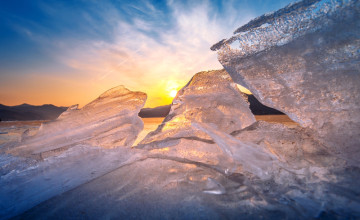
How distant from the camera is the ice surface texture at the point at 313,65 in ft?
4.55

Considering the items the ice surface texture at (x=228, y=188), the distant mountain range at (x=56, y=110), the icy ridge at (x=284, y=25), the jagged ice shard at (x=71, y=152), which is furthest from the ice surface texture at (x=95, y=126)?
the distant mountain range at (x=56, y=110)

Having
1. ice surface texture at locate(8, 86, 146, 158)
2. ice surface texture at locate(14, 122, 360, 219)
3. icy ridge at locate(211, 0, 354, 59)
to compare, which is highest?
icy ridge at locate(211, 0, 354, 59)

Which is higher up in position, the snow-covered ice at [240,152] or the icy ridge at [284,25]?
the icy ridge at [284,25]

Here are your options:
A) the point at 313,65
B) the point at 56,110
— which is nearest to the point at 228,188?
the point at 313,65

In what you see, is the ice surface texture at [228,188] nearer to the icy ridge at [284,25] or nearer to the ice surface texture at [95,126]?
the ice surface texture at [95,126]

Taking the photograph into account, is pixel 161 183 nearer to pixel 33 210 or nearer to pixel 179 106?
pixel 33 210

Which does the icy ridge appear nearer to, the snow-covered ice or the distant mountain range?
the snow-covered ice

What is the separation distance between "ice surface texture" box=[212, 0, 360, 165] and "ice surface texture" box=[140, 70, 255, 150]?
1.96 ft

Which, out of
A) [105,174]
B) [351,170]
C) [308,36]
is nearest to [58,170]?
[105,174]

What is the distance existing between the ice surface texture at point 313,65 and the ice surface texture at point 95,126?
5.38ft

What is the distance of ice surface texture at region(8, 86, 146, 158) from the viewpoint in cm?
196

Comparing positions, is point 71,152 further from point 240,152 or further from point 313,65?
point 313,65

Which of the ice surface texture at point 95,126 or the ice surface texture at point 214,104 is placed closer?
the ice surface texture at point 95,126

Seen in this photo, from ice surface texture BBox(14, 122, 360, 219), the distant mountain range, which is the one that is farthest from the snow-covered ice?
the distant mountain range
